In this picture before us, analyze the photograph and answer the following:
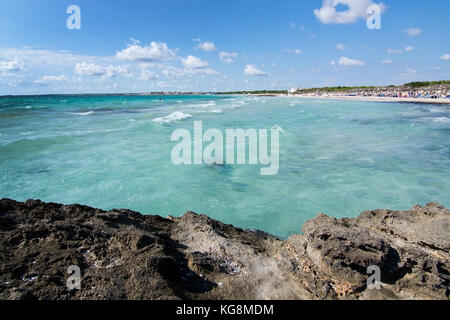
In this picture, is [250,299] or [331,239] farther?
[331,239]

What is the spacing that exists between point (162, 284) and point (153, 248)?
2.50 ft

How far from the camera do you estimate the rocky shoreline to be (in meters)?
3.10

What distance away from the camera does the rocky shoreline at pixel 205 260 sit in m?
3.10

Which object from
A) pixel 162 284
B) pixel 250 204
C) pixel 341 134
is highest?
pixel 341 134

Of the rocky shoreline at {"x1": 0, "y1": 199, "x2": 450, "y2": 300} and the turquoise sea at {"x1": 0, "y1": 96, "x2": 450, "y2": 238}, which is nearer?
the rocky shoreline at {"x1": 0, "y1": 199, "x2": 450, "y2": 300}

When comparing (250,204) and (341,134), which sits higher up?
(341,134)

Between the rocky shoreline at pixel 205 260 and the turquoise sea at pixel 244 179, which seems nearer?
the rocky shoreline at pixel 205 260

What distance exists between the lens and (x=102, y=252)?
12.0 feet

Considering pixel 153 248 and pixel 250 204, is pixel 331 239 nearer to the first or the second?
pixel 153 248

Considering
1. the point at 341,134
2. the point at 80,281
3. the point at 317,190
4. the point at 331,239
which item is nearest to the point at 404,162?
the point at 317,190

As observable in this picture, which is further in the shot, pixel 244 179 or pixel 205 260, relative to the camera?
pixel 244 179

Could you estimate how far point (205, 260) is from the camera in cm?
375
